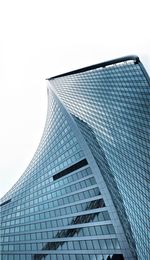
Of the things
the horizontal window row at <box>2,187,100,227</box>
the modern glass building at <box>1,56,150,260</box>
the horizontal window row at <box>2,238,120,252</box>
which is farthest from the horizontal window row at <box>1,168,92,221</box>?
the horizontal window row at <box>2,238,120,252</box>

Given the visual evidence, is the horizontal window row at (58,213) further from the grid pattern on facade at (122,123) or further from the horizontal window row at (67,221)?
the grid pattern on facade at (122,123)

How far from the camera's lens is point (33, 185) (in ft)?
285

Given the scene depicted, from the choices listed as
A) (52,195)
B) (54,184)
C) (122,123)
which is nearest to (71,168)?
(54,184)

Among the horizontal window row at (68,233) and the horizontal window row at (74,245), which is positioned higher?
the horizontal window row at (68,233)

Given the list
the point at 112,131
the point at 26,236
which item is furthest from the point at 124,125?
the point at 26,236

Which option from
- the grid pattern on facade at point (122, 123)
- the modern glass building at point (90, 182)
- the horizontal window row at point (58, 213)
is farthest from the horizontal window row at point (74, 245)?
the grid pattern on facade at point (122, 123)

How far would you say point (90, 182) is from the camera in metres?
64.9

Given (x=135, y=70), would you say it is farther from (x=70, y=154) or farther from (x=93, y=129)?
(x=70, y=154)

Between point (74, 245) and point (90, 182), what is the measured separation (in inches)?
484

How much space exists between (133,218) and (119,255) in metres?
7.54

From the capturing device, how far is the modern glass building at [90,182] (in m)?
56.0

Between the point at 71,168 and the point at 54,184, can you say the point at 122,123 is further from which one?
the point at 54,184

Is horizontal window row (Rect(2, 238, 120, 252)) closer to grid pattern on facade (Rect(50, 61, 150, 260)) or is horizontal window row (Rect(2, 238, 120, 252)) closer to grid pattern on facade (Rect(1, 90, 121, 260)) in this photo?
grid pattern on facade (Rect(1, 90, 121, 260))

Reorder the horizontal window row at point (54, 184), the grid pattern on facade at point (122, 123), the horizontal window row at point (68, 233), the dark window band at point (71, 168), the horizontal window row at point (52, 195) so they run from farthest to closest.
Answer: the dark window band at point (71, 168)
the horizontal window row at point (54, 184)
the horizontal window row at point (52, 195)
the grid pattern on facade at point (122, 123)
the horizontal window row at point (68, 233)
